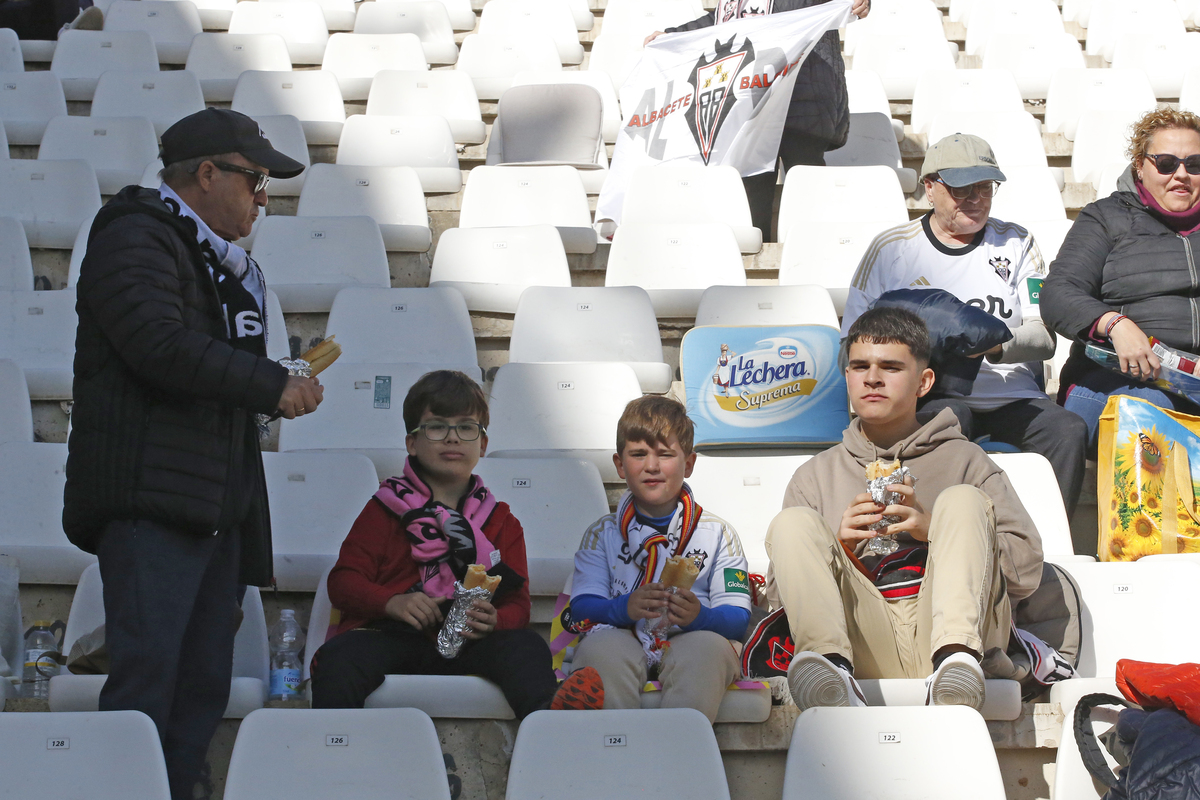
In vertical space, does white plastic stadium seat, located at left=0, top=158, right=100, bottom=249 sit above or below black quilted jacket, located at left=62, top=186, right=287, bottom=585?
above

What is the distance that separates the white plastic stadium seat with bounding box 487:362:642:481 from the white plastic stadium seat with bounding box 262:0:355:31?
4.18 meters

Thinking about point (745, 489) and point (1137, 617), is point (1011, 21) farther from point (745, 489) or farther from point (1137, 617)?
point (1137, 617)

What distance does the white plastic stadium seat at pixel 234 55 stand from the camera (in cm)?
618

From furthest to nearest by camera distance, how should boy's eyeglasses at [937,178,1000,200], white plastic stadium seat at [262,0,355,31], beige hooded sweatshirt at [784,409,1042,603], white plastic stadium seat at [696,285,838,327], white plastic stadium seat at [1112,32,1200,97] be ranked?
white plastic stadium seat at [262,0,355,31] < white plastic stadium seat at [1112,32,1200,97] < white plastic stadium seat at [696,285,838,327] < boy's eyeglasses at [937,178,1000,200] < beige hooded sweatshirt at [784,409,1042,603]

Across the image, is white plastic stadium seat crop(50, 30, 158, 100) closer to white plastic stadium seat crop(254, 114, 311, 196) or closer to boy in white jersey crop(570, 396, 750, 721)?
white plastic stadium seat crop(254, 114, 311, 196)

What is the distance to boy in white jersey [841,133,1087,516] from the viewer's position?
3.41 metres

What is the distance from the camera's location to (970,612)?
2.33m

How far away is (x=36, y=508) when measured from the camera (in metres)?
3.07

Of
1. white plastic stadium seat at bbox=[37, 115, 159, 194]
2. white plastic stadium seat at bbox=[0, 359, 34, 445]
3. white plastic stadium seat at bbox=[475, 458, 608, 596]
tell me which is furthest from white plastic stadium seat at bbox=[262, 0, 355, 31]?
white plastic stadium seat at bbox=[475, 458, 608, 596]

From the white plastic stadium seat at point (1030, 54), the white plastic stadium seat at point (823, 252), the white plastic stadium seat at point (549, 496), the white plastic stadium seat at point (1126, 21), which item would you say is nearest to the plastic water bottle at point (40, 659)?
the white plastic stadium seat at point (549, 496)

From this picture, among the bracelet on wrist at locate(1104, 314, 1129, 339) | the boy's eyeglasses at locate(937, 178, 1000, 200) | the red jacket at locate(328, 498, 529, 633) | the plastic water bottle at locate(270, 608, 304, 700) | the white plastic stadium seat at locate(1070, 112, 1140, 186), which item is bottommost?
the plastic water bottle at locate(270, 608, 304, 700)

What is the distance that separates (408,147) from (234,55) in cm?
159

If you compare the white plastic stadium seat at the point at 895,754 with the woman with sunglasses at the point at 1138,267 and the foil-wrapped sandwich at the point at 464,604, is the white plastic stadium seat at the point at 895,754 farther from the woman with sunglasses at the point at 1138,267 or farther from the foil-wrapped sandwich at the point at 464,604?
the woman with sunglasses at the point at 1138,267

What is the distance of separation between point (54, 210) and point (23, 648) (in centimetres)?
223
